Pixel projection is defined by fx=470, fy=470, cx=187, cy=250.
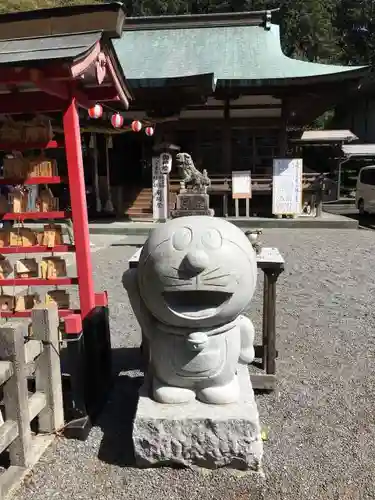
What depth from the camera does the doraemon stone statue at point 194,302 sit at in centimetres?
227

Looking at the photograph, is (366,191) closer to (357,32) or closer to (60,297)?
(60,297)

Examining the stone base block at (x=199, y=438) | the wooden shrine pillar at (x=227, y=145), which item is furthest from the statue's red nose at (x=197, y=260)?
the wooden shrine pillar at (x=227, y=145)

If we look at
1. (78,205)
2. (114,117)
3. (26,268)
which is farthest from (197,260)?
(114,117)

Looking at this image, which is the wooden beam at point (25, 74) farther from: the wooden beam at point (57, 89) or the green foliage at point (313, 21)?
the green foliage at point (313, 21)

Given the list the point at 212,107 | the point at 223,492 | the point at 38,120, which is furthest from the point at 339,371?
the point at 212,107

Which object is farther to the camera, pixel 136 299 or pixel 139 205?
pixel 139 205

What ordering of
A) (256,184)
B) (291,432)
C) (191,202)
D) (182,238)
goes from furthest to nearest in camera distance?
(256,184)
(191,202)
(291,432)
(182,238)

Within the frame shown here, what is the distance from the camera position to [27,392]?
2521mm

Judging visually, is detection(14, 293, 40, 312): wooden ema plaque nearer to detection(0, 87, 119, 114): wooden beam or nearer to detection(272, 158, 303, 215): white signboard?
detection(0, 87, 119, 114): wooden beam

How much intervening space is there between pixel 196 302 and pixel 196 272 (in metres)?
0.24

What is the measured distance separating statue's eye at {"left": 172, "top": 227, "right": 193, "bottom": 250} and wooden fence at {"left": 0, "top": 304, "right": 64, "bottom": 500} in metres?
0.92

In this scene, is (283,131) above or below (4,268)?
above

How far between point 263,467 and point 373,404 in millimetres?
1092

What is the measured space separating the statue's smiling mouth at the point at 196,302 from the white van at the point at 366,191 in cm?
1305
